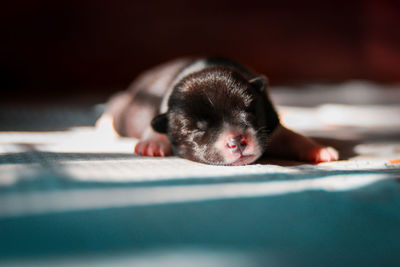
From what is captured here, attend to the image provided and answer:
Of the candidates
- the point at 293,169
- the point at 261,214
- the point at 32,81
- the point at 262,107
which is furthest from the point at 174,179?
the point at 32,81

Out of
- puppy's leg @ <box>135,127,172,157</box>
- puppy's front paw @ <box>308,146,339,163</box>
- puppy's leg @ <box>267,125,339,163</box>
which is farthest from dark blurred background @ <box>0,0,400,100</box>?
puppy's front paw @ <box>308,146,339,163</box>

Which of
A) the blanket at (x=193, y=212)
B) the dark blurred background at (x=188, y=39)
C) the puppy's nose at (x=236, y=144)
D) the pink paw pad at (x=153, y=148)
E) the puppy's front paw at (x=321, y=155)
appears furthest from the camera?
the dark blurred background at (x=188, y=39)

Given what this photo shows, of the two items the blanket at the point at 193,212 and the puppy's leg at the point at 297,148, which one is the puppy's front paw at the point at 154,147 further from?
the puppy's leg at the point at 297,148

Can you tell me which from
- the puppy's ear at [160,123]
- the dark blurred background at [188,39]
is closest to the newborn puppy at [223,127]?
the puppy's ear at [160,123]

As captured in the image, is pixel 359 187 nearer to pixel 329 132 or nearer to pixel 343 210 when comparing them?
pixel 343 210

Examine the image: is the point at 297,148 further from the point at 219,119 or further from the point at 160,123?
the point at 160,123

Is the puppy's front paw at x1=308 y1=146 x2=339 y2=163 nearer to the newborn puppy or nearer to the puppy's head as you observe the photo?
the newborn puppy

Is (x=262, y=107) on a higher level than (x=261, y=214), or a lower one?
higher
